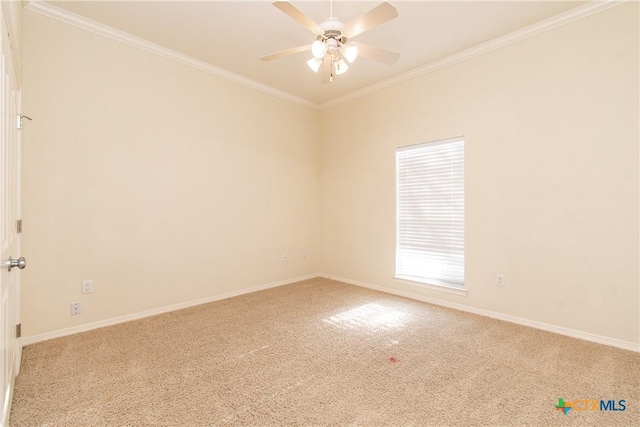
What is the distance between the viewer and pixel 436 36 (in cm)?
322

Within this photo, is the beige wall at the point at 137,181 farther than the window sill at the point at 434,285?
No

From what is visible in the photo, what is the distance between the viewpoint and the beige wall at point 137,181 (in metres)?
2.77

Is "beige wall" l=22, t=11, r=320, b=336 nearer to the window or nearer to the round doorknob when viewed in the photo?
the round doorknob

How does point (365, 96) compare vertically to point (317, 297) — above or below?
above

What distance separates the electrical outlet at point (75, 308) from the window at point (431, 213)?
138 inches

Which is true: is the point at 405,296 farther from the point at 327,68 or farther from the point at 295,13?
the point at 295,13

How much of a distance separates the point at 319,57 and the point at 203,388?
236cm

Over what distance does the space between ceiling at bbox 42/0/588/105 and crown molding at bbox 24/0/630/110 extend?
0.06 m

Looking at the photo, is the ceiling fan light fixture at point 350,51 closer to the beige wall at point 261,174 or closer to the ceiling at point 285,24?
the ceiling at point 285,24

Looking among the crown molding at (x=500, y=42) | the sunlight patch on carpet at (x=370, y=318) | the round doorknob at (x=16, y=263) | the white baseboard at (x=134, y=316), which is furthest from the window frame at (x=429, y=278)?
the round doorknob at (x=16, y=263)

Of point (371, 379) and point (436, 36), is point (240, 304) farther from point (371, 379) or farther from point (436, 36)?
point (436, 36)

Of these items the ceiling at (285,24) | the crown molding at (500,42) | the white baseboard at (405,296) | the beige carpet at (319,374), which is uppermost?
the ceiling at (285,24)

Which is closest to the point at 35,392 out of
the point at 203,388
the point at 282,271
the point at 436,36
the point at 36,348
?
the point at 36,348

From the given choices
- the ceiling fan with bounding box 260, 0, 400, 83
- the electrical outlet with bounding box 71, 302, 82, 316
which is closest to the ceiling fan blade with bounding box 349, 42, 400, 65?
the ceiling fan with bounding box 260, 0, 400, 83
